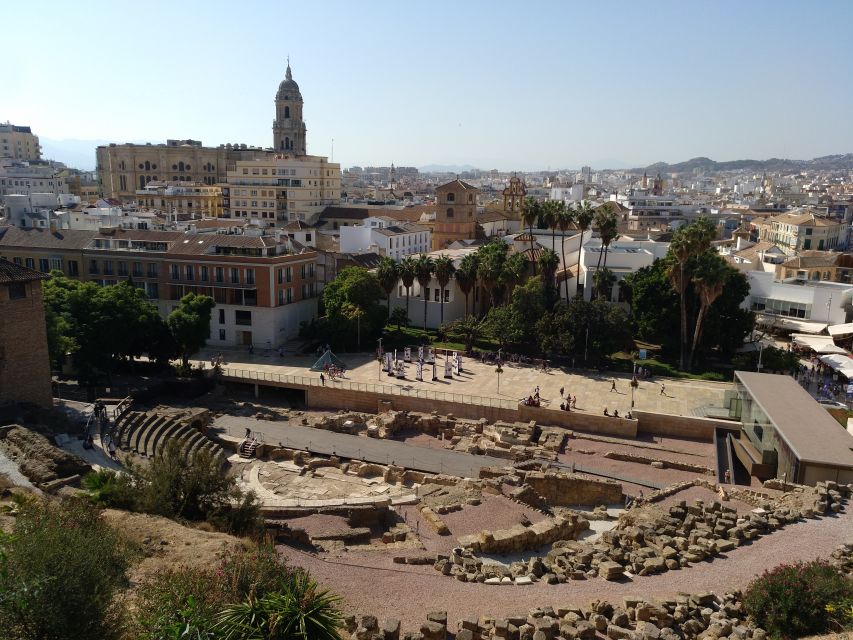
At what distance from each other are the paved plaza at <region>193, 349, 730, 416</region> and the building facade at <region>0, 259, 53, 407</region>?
15.3 meters

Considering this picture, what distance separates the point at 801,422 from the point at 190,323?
117 feet

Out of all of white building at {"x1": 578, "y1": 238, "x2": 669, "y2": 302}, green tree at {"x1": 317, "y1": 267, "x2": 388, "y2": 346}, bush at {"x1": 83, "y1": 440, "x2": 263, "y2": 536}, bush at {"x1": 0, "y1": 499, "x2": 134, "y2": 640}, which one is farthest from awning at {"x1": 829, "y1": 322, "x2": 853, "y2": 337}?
bush at {"x1": 0, "y1": 499, "x2": 134, "y2": 640}

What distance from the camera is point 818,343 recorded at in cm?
4916

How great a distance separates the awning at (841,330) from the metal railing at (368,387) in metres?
27.8

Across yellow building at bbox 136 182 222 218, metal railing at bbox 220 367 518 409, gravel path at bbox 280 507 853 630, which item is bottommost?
metal railing at bbox 220 367 518 409

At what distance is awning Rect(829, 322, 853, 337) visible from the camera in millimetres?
50500

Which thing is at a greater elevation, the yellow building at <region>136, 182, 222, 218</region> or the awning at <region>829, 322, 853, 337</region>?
the yellow building at <region>136, 182, 222, 218</region>

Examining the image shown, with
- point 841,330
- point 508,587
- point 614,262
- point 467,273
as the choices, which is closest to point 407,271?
point 467,273

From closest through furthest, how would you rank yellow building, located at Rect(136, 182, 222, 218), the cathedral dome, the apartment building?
the apartment building → yellow building, located at Rect(136, 182, 222, 218) → the cathedral dome

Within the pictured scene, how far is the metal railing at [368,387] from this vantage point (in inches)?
1624

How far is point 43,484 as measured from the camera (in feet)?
79.8

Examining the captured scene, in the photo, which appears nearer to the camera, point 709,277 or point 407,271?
point 709,277

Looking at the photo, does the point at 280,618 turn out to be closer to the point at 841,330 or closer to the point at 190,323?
the point at 190,323

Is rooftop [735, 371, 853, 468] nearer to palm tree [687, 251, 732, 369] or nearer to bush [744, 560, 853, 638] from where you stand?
palm tree [687, 251, 732, 369]
